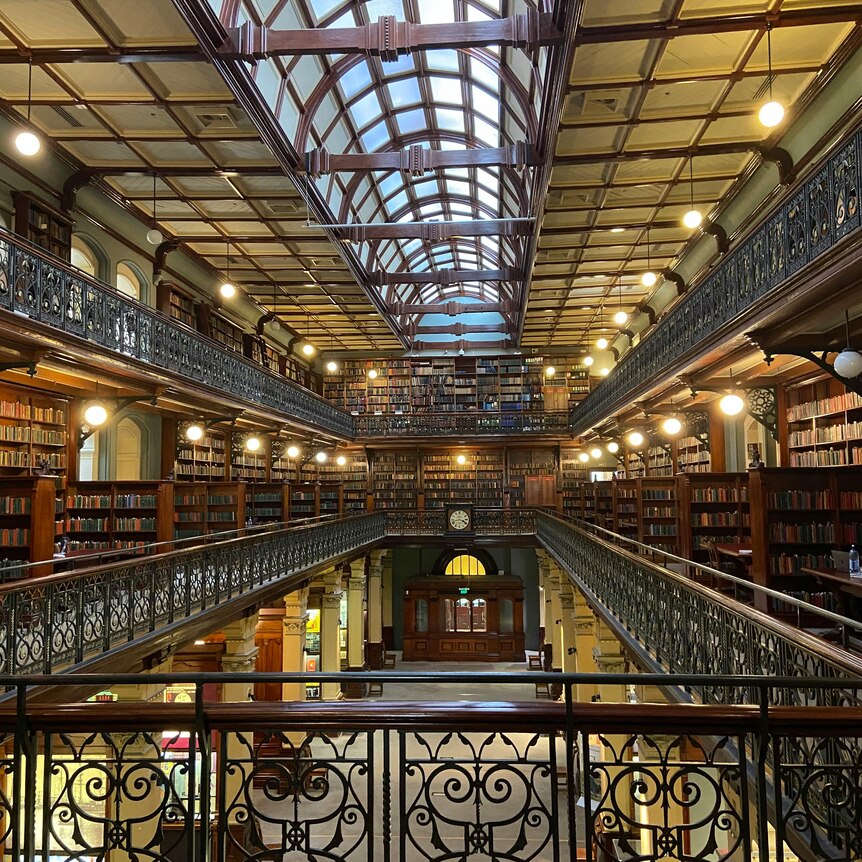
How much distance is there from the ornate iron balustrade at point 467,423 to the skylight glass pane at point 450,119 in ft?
28.3

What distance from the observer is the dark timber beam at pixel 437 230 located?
444 inches

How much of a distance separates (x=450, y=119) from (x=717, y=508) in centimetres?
766

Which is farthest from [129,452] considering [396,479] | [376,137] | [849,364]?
[849,364]

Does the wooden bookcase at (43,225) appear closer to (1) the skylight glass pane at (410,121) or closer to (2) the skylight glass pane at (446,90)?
(1) the skylight glass pane at (410,121)

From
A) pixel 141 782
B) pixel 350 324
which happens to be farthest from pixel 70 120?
pixel 350 324

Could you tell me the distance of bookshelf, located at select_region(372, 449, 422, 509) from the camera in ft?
66.4

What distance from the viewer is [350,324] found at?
17875mm

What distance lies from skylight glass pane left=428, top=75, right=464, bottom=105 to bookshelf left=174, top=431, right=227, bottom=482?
728cm

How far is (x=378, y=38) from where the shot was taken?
21.7ft

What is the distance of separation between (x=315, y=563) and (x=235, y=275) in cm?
618

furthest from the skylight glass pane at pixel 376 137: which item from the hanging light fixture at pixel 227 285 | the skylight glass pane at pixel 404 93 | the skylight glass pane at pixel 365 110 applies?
the hanging light fixture at pixel 227 285

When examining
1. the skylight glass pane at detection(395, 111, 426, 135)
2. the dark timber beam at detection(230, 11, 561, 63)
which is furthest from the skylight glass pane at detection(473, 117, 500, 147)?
the dark timber beam at detection(230, 11, 561, 63)

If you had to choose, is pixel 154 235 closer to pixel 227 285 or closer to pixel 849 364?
pixel 227 285

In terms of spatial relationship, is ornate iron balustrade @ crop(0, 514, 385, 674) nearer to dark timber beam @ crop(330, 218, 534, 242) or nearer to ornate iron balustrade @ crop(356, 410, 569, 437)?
dark timber beam @ crop(330, 218, 534, 242)
